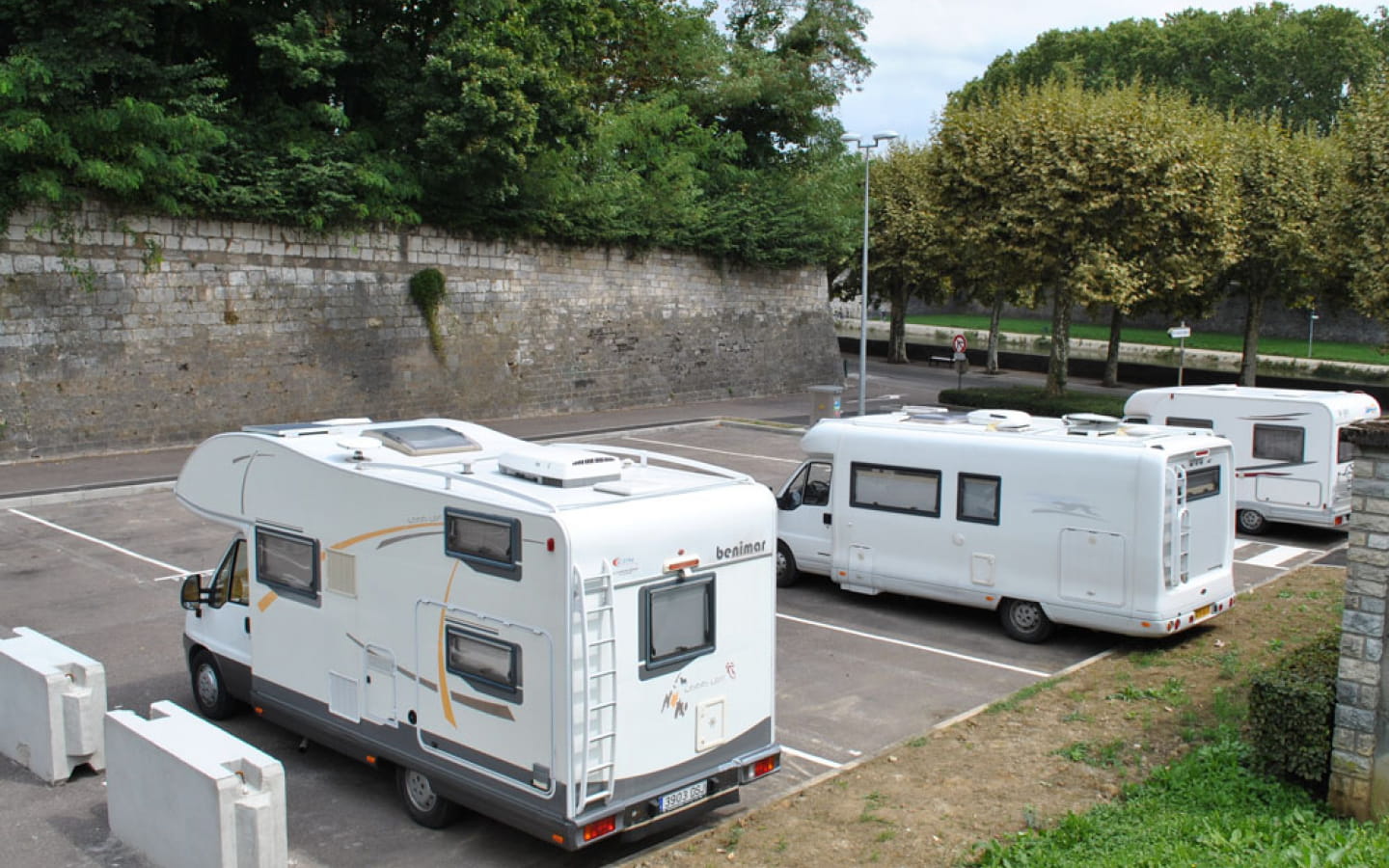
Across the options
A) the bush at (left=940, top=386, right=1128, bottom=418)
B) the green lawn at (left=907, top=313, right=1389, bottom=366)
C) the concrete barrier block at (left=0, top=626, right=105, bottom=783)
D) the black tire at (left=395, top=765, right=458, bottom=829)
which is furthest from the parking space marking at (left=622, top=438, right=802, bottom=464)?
the green lawn at (left=907, top=313, right=1389, bottom=366)

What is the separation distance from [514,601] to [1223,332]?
2264 inches

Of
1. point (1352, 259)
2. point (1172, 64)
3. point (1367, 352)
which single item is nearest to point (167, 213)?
point (1352, 259)

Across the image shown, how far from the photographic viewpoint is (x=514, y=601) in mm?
7094

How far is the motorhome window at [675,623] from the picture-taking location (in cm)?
722

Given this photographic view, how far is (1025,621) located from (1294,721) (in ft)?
14.4

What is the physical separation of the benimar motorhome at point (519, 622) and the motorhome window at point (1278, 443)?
1289cm

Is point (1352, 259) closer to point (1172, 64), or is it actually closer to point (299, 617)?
point (299, 617)

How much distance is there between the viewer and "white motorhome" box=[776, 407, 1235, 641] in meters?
11.7

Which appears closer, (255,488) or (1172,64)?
(255,488)

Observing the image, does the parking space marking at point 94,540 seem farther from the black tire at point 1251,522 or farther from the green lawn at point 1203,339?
the green lawn at point 1203,339

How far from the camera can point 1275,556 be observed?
16.8 meters

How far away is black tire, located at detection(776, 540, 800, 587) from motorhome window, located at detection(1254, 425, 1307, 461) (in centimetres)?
833

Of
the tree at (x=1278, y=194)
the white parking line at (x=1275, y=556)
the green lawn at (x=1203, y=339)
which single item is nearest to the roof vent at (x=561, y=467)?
the white parking line at (x=1275, y=556)

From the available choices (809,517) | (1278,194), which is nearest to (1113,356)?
(1278,194)
